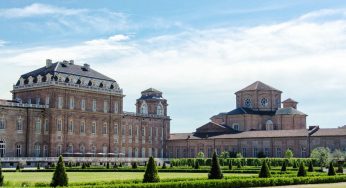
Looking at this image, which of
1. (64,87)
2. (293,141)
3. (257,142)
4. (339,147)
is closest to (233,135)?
(257,142)

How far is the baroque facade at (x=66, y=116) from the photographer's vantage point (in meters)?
67.6

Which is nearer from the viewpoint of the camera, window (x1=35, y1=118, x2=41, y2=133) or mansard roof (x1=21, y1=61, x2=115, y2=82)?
window (x1=35, y1=118, x2=41, y2=133)

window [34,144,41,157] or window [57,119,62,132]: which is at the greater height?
window [57,119,62,132]

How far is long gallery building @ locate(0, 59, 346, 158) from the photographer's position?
69.0 m

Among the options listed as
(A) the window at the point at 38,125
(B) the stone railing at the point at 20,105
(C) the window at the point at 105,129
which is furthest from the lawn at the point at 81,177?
(C) the window at the point at 105,129

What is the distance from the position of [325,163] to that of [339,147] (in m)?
15.3

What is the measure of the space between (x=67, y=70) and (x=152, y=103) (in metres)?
20.0

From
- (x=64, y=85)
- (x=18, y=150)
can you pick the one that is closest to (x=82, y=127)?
(x=64, y=85)

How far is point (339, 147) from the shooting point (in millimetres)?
70000

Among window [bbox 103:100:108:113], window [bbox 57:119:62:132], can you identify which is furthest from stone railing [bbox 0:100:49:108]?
window [bbox 103:100:108:113]

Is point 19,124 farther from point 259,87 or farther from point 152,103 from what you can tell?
point 259,87

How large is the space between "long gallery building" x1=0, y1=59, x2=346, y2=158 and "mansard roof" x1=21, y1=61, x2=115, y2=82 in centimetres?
12

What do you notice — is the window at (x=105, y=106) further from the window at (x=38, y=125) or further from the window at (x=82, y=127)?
the window at (x=38, y=125)

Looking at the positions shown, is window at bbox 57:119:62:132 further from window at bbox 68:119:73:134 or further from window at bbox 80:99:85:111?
window at bbox 80:99:85:111
